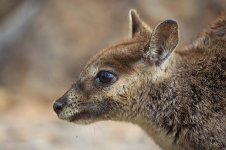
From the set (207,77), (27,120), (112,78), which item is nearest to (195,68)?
(207,77)

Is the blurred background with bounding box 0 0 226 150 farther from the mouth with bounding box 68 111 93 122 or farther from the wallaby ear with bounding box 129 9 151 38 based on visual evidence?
the mouth with bounding box 68 111 93 122

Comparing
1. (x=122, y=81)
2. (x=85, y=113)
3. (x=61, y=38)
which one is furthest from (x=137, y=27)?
(x=61, y=38)

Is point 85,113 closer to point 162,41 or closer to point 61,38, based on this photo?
point 162,41

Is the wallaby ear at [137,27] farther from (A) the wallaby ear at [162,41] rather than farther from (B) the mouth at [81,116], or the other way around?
(B) the mouth at [81,116]

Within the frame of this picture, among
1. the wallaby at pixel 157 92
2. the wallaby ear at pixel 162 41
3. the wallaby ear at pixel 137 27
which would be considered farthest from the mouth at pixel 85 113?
the wallaby ear at pixel 137 27

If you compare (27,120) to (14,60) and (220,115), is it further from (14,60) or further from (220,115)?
(220,115)
